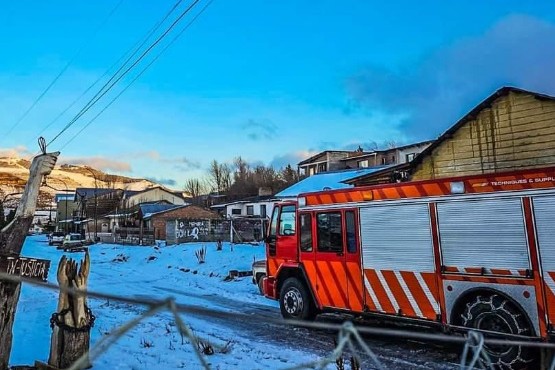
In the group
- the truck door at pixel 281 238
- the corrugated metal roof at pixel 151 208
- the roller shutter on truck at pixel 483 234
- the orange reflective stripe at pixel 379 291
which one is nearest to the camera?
the roller shutter on truck at pixel 483 234

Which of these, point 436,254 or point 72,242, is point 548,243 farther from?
point 72,242

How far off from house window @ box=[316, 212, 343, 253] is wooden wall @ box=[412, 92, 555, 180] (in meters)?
8.19

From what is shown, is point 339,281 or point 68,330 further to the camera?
point 339,281

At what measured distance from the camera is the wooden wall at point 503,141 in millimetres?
14742

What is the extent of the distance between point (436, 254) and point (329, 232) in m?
2.63

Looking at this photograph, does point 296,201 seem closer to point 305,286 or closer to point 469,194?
point 305,286

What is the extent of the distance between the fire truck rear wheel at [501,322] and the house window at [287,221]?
14.8 feet

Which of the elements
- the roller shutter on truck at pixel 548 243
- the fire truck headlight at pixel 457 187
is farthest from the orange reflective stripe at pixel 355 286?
the roller shutter on truck at pixel 548 243

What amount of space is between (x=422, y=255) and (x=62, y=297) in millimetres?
5589

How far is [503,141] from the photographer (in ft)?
52.0

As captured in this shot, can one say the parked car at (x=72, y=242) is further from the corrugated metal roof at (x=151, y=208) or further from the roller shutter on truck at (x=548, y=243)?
the roller shutter on truck at (x=548, y=243)

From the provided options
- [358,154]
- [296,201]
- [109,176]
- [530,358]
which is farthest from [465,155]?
[109,176]

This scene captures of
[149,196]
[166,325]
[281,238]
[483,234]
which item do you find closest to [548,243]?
[483,234]

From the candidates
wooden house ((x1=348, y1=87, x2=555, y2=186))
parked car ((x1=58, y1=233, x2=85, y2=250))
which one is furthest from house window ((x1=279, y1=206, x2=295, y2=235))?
parked car ((x1=58, y1=233, x2=85, y2=250))
